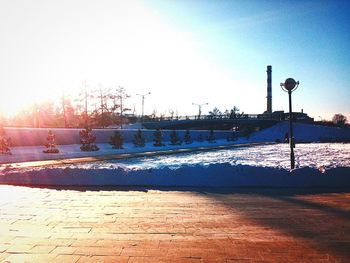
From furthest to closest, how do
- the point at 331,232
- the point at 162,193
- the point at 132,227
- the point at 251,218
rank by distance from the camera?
the point at 162,193, the point at 251,218, the point at 132,227, the point at 331,232

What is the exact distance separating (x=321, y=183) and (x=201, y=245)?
17.3ft

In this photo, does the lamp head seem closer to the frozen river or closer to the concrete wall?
the frozen river

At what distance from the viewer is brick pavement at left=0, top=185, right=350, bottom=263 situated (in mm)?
3992

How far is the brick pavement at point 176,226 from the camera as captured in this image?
3.99m

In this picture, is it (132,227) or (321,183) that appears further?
(321,183)

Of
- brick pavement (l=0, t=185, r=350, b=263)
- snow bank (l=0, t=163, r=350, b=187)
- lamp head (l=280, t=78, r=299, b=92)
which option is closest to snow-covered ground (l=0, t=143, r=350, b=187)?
snow bank (l=0, t=163, r=350, b=187)

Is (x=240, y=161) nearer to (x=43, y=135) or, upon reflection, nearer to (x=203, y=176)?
(x=203, y=176)

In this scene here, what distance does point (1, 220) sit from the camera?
217 inches

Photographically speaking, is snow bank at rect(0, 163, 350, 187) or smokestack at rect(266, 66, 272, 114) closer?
snow bank at rect(0, 163, 350, 187)

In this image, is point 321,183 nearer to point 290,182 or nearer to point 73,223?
point 290,182

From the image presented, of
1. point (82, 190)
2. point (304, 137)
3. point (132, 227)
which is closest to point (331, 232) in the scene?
point (132, 227)

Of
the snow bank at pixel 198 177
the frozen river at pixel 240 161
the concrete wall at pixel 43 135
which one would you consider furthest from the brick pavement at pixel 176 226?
the concrete wall at pixel 43 135

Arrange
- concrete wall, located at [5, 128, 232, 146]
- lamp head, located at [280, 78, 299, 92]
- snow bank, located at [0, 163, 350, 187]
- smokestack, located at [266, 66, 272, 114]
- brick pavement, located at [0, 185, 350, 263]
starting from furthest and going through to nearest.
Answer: smokestack, located at [266, 66, 272, 114] → concrete wall, located at [5, 128, 232, 146] → lamp head, located at [280, 78, 299, 92] → snow bank, located at [0, 163, 350, 187] → brick pavement, located at [0, 185, 350, 263]

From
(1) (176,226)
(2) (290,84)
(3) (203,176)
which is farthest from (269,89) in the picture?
(1) (176,226)
